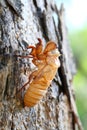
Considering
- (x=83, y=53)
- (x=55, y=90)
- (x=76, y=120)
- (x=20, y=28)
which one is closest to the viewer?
(x=20, y=28)

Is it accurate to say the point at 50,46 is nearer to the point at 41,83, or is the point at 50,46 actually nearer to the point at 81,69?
the point at 41,83

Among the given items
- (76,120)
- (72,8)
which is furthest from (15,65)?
(72,8)

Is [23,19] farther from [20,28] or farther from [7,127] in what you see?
[7,127]

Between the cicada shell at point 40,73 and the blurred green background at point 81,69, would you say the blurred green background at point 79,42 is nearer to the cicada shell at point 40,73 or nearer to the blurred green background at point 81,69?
the blurred green background at point 81,69

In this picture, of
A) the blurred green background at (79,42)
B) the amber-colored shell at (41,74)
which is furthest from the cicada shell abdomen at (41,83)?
the blurred green background at (79,42)

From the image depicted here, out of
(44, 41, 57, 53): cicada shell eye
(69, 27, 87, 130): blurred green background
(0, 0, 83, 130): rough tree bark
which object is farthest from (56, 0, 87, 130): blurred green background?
(44, 41, 57, 53): cicada shell eye

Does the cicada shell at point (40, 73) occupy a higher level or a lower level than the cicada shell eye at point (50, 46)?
lower

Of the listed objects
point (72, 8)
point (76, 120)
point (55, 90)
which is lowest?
point (76, 120)
